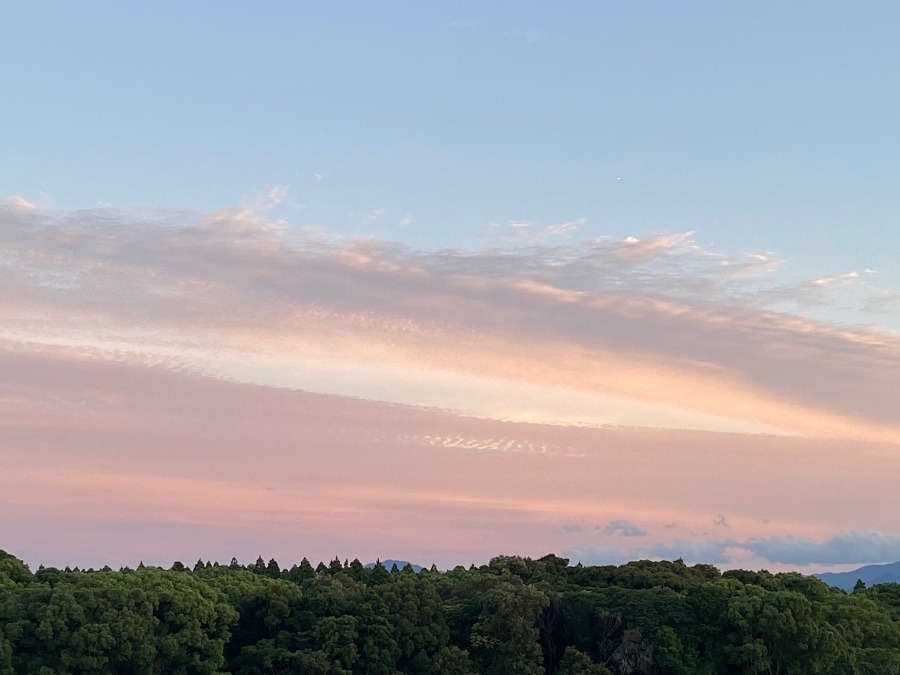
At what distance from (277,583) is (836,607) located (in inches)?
1199

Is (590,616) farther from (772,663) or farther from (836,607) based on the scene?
(836,607)

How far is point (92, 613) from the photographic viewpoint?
52.8m

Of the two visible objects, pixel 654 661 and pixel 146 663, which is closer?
pixel 146 663

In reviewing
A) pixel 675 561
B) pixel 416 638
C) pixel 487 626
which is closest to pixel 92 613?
pixel 416 638

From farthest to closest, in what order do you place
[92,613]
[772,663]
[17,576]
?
[17,576], [772,663], [92,613]

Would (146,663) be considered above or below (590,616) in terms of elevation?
below

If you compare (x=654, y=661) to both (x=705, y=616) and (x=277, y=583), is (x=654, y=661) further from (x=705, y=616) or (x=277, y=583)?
(x=277, y=583)

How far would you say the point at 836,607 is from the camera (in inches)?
2323

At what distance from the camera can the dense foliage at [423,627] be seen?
5275 centimetres

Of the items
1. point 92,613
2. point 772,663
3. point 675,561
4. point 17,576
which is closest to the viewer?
point 92,613

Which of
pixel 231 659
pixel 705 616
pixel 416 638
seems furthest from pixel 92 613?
pixel 705 616

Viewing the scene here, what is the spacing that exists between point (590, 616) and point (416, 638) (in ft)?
32.1

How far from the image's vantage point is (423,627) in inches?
2261

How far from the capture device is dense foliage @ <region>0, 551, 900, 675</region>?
52.8 metres
